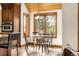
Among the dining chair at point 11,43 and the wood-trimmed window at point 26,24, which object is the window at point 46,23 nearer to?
the wood-trimmed window at point 26,24

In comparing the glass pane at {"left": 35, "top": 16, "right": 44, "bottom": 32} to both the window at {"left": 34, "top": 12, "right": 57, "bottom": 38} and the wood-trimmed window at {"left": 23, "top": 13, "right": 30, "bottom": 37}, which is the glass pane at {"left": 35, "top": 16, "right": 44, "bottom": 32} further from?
the wood-trimmed window at {"left": 23, "top": 13, "right": 30, "bottom": 37}

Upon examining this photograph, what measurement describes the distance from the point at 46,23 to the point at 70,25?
0.99 ft

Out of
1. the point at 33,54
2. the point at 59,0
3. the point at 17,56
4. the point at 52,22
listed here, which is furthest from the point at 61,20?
the point at 17,56

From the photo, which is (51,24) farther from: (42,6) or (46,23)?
(42,6)

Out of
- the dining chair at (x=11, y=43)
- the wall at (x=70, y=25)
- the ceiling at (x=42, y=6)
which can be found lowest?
the dining chair at (x=11, y=43)

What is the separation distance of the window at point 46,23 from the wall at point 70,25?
0.11 metres

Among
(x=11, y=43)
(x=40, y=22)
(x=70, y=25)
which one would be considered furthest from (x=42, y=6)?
(x=11, y=43)

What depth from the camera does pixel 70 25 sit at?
236cm

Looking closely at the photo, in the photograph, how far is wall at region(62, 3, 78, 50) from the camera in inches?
92.6

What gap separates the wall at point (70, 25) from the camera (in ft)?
7.72

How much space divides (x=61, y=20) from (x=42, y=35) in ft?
1.00

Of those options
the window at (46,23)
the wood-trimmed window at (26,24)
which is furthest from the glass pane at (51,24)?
the wood-trimmed window at (26,24)

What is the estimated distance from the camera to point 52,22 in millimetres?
2395

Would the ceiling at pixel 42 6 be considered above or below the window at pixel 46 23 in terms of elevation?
above
